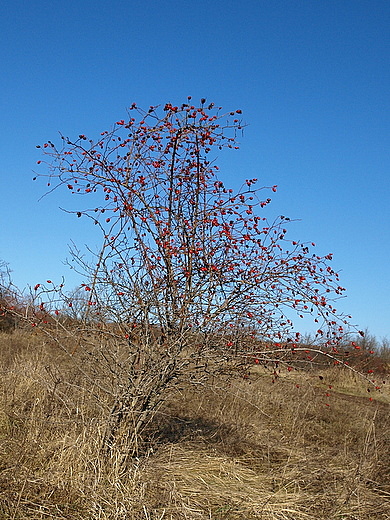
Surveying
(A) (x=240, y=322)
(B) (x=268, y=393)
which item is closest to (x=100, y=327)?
(A) (x=240, y=322)

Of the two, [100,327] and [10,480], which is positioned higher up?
[100,327]

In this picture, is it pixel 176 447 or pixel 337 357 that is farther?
pixel 176 447

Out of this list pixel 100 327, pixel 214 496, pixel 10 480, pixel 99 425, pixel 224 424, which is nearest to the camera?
pixel 10 480

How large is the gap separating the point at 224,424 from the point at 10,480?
3.74 meters

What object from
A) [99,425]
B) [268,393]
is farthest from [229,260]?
[268,393]

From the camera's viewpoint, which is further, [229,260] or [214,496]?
[229,260]

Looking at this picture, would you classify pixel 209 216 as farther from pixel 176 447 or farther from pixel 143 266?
pixel 176 447

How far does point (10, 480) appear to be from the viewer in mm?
3963

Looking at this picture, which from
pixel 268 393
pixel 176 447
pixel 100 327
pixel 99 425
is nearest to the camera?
pixel 99 425

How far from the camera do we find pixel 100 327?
211 inches

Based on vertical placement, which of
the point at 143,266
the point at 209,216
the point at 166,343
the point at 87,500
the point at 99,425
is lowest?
the point at 87,500

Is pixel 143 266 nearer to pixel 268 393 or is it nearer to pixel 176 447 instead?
pixel 176 447

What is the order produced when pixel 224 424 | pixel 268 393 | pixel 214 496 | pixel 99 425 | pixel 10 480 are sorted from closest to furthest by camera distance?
pixel 10 480, pixel 214 496, pixel 99 425, pixel 224 424, pixel 268 393

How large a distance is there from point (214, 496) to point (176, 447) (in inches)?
46.1
